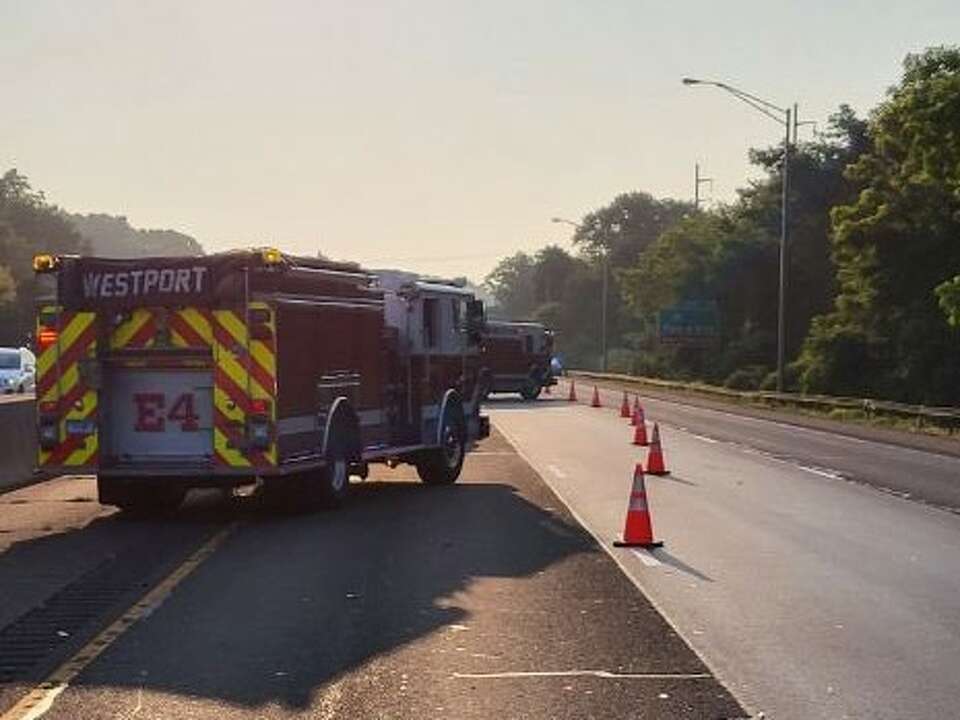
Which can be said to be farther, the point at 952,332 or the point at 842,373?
the point at 842,373

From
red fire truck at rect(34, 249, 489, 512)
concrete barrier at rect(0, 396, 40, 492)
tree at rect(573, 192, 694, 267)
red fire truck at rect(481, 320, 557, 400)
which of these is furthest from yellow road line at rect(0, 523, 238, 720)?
tree at rect(573, 192, 694, 267)

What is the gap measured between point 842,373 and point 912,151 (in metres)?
18.8

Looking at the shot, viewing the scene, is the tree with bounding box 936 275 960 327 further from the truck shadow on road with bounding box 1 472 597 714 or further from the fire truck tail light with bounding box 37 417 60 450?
the fire truck tail light with bounding box 37 417 60 450

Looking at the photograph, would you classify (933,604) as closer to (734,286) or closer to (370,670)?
(370,670)

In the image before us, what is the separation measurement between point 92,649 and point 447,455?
36.4ft

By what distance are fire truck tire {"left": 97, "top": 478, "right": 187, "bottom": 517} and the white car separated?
30.9 metres

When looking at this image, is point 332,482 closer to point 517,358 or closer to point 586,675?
point 586,675

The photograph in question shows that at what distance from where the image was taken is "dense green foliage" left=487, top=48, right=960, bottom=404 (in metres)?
40.2

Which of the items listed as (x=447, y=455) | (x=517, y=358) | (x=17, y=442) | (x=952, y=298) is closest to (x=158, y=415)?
(x=17, y=442)

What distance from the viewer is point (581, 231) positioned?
168125mm

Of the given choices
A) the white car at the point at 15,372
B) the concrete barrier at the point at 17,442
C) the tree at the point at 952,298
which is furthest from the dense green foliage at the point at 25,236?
the concrete barrier at the point at 17,442

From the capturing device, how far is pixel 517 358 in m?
51.2

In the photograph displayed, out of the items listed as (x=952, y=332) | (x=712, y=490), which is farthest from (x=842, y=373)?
(x=712, y=490)

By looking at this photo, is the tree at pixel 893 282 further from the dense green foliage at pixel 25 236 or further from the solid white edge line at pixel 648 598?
the dense green foliage at pixel 25 236
